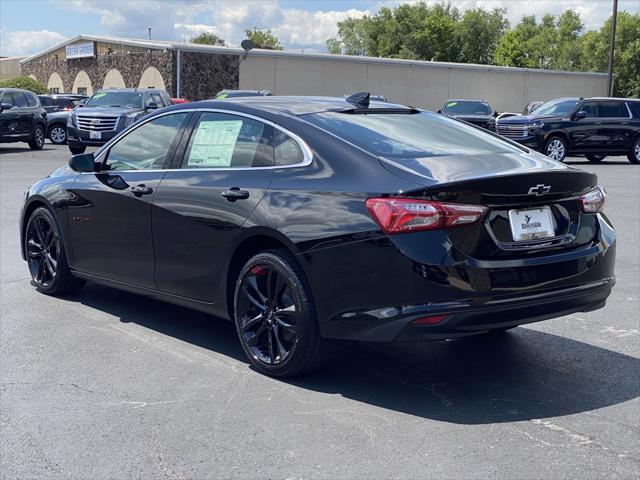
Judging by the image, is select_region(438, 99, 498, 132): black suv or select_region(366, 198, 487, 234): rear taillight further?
select_region(438, 99, 498, 132): black suv

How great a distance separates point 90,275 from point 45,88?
54079 millimetres

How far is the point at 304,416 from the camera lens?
4.49m

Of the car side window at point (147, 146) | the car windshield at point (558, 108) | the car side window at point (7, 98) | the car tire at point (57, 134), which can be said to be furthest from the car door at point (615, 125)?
the car side window at point (147, 146)

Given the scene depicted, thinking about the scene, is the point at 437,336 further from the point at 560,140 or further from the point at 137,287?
the point at 560,140

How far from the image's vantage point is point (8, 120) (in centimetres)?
2484

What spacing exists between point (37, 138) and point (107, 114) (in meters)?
3.98

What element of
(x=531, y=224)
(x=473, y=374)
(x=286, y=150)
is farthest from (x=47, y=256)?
(x=531, y=224)

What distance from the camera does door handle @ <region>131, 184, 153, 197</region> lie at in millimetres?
5895

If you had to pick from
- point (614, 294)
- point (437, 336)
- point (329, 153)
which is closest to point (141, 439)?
point (437, 336)

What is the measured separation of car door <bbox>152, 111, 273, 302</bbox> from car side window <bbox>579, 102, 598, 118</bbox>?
20495mm

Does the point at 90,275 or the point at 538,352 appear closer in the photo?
the point at 538,352

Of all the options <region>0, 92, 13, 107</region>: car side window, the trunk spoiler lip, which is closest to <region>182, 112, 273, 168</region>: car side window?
the trunk spoiler lip

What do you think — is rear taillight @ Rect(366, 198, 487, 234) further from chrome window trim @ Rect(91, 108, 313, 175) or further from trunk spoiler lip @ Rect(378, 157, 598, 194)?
chrome window trim @ Rect(91, 108, 313, 175)

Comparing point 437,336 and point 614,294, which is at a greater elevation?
point 437,336
